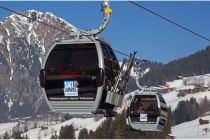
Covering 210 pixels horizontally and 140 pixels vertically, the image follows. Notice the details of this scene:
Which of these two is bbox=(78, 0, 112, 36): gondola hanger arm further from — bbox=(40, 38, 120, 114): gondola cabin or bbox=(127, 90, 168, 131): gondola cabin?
bbox=(127, 90, 168, 131): gondola cabin

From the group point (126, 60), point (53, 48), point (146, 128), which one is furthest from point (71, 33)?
point (146, 128)

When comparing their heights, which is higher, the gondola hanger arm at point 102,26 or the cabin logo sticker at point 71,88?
the gondola hanger arm at point 102,26

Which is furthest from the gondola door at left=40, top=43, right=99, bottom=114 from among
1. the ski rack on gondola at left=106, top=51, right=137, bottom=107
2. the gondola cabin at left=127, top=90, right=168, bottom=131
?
the gondola cabin at left=127, top=90, right=168, bottom=131

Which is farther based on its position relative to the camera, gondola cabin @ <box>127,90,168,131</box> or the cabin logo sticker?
gondola cabin @ <box>127,90,168,131</box>

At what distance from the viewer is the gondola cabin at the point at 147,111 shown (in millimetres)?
34562

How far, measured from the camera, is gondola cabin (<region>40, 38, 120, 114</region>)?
1886 centimetres

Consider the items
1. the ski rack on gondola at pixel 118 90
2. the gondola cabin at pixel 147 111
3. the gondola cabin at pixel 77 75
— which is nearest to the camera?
the gondola cabin at pixel 77 75

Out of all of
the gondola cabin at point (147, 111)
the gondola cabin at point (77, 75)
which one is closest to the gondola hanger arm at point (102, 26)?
the gondola cabin at point (77, 75)

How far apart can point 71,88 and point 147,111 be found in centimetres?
1660

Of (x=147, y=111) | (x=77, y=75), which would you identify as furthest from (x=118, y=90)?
(x=147, y=111)

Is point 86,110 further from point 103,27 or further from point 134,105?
point 134,105

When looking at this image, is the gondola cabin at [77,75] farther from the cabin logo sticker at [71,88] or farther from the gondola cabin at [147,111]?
the gondola cabin at [147,111]

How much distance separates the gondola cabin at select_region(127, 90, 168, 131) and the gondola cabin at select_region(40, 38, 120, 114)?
15058 millimetres

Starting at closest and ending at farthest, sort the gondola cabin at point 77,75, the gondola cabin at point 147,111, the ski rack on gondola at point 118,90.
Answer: the gondola cabin at point 77,75 → the ski rack on gondola at point 118,90 → the gondola cabin at point 147,111
